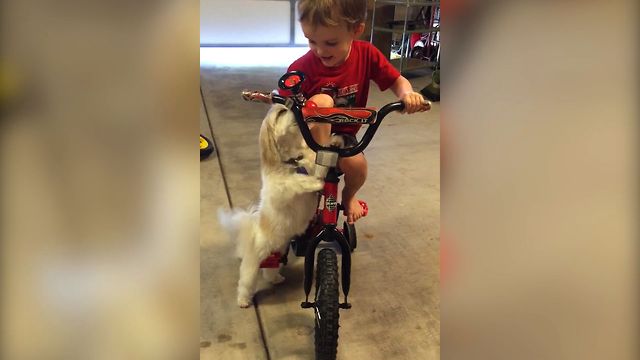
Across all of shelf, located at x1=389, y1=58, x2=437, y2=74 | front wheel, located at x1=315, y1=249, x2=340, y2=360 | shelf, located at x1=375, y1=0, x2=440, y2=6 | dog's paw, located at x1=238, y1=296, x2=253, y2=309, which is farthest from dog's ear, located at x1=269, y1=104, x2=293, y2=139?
shelf, located at x1=389, y1=58, x2=437, y2=74

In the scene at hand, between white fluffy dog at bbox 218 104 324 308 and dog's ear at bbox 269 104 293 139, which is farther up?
dog's ear at bbox 269 104 293 139

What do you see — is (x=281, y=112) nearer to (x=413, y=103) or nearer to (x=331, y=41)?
(x=331, y=41)

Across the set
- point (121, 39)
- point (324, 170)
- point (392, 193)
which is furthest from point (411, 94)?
point (392, 193)

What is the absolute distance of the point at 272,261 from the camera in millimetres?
1529

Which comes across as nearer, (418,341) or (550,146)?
(550,146)

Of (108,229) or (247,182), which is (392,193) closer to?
(247,182)

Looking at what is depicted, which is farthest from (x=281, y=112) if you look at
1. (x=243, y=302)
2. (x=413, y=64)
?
(x=413, y=64)

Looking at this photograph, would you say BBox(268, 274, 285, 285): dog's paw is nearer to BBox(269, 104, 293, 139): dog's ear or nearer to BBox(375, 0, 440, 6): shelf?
BBox(269, 104, 293, 139): dog's ear

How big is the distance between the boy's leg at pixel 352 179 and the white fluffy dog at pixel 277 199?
149 mm

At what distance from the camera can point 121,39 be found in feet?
1.22

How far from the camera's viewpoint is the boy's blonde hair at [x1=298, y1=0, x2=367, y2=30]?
1.21 meters

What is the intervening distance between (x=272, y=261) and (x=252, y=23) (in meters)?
4.34

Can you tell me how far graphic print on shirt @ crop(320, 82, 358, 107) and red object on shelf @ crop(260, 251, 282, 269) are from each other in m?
0.46

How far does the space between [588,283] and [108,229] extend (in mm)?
470
